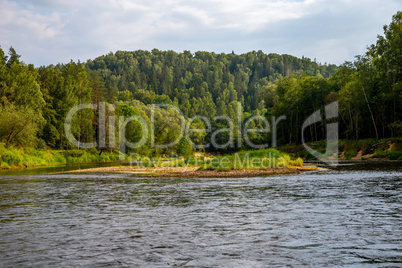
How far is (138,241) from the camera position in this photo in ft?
39.5

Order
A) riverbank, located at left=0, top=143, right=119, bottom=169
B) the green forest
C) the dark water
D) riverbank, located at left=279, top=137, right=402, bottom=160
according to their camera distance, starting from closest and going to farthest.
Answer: the dark water → riverbank, located at left=0, top=143, right=119, bottom=169 → riverbank, located at left=279, top=137, right=402, bottom=160 → the green forest

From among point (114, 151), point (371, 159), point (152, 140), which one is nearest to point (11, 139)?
point (114, 151)

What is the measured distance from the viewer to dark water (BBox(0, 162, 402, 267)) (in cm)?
995

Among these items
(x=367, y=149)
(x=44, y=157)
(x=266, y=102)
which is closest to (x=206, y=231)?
(x=367, y=149)

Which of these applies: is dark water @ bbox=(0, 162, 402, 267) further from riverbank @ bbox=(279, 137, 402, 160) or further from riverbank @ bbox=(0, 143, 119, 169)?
riverbank @ bbox=(279, 137, 402, 160)

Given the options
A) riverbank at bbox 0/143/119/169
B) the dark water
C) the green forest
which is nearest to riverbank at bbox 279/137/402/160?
the green forest

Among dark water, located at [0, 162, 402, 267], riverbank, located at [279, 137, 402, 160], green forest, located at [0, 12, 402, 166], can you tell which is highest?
green forest, located at [0, 12, 402, 166]

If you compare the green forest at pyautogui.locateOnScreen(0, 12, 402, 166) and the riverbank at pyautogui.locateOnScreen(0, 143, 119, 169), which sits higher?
the green forest at pyautogui.locateOnScreen(0, 12, 402, 166)

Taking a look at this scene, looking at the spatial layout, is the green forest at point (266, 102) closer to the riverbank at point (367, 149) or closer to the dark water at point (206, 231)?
the riverbank at point (367, 149)

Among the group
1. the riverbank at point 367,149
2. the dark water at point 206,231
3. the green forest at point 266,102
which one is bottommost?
the dark water at point 206,231

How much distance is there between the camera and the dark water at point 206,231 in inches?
392

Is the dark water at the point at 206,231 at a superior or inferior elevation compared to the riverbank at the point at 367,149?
inferior

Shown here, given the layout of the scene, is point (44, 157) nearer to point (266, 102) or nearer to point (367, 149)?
point (367, 149)

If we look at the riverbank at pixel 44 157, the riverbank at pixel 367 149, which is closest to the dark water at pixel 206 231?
the riverbank at pixel 44 157
